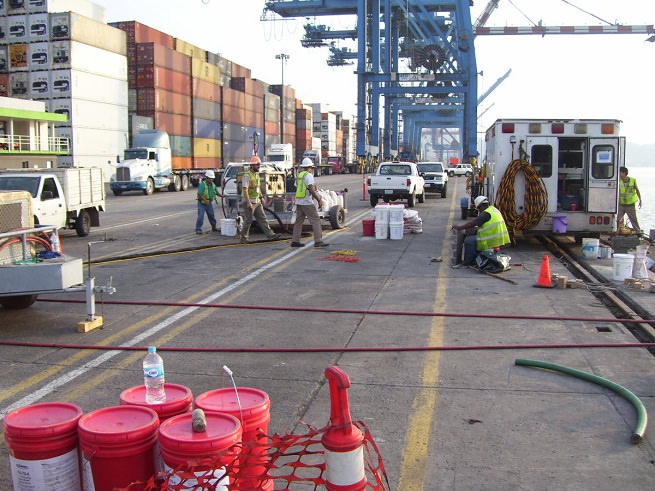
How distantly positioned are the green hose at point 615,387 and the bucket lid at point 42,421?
367 cm

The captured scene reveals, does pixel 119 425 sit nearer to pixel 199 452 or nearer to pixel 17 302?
pixel 199 452

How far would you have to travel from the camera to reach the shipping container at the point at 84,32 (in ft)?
141

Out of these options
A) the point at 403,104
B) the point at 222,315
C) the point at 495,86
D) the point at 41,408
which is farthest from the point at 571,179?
the point at 495,86

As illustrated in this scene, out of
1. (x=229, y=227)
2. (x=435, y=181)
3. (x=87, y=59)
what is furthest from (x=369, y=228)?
(x=87, y=59)

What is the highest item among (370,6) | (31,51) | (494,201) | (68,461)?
(370,6)

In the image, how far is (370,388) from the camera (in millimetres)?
5625

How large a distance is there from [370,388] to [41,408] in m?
A: 2.91

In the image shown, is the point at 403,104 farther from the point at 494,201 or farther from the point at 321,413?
the point at 321,413

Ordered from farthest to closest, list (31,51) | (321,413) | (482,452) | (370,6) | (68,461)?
(370,6), (31,51), (321,413), (482,452), (68,461)

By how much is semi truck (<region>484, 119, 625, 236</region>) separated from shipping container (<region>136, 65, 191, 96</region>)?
40.2 m

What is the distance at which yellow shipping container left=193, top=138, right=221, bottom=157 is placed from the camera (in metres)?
53.0

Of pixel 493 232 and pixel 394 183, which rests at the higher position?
pixel 394 183

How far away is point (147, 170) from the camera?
3859 cm

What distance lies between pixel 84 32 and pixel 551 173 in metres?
39.2
